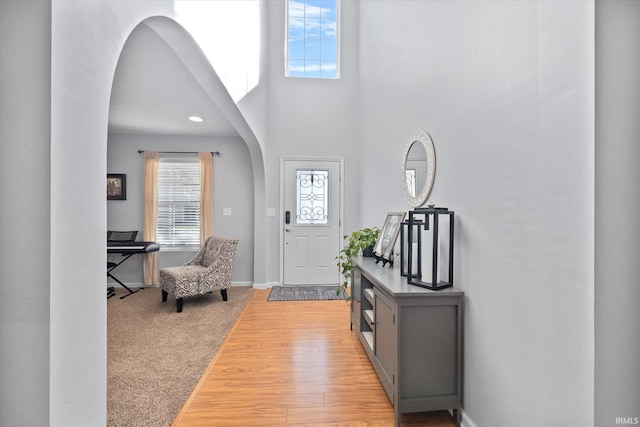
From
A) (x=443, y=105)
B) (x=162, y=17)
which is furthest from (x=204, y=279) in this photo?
(x=443, y=105)

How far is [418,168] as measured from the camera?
2.22 meters

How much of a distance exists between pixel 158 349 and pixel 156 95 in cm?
A: 258

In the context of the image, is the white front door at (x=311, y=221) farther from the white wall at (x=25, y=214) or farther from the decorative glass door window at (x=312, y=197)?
the white wall at (x=25, y=214)

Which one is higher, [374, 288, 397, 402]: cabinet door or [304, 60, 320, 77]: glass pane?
[304, 60, 320, 77]: glass pane

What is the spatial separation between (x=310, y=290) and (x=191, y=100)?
9.70 feet

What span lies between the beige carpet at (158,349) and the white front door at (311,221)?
964mm

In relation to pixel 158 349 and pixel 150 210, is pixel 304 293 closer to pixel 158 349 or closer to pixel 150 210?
pixel 158 349

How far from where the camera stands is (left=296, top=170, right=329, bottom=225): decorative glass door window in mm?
4527

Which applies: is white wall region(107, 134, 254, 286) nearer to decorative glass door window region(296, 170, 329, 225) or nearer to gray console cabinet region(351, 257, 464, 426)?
decorative glass door window region(296, 170, 329, 225)

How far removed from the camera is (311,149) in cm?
451

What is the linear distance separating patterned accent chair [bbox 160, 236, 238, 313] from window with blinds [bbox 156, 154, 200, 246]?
2.41 feet

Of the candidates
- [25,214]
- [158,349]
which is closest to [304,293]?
[158,349]

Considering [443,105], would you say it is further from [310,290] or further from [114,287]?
[114,287]

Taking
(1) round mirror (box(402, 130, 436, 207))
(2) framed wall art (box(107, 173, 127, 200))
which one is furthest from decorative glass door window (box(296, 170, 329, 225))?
(2) framed wall art (box(107, 173, 127, 200))
